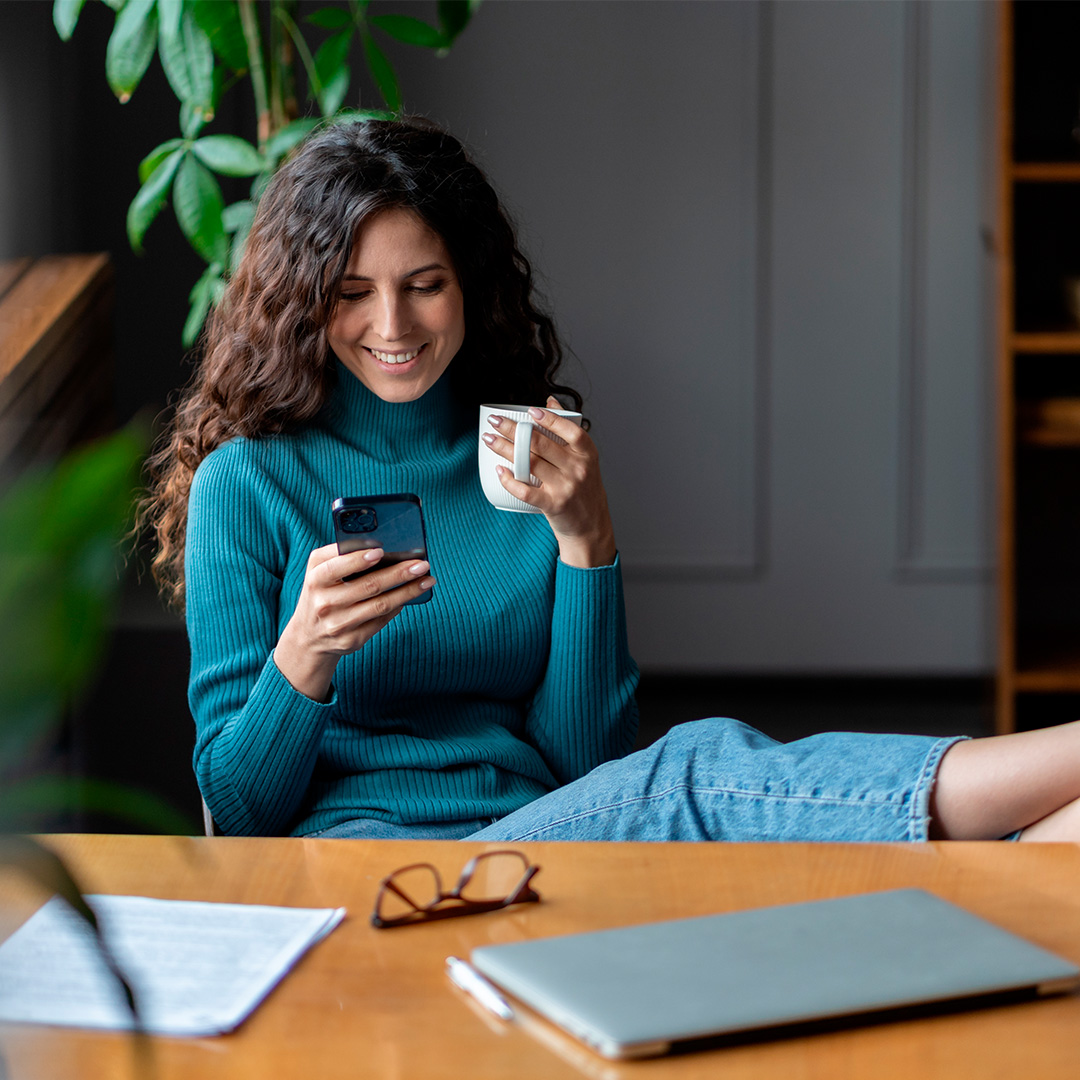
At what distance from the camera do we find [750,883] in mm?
707

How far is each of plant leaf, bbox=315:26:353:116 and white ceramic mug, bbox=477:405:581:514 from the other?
2.39 feet

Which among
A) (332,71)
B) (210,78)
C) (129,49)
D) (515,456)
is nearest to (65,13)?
(129,49)

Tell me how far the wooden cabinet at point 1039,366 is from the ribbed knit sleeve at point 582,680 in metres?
1.39

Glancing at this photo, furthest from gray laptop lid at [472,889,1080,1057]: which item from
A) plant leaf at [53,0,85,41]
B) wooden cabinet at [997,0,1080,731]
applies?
wooden cabinet at [997,0,1080,731]

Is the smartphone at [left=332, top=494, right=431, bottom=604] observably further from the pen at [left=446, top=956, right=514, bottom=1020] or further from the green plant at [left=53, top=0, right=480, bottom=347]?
the green plant at [left=53, top=0, right=480, bottom=347]

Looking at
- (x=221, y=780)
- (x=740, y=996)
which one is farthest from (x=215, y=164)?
(x=740, y=996)

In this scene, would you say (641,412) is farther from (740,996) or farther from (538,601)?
(740,996)

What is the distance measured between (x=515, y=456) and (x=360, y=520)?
0.21 meters

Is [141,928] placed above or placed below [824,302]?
below

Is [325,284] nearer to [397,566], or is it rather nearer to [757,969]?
[397,566]

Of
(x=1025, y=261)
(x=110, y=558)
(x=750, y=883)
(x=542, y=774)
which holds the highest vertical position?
(x=1025, y=261)

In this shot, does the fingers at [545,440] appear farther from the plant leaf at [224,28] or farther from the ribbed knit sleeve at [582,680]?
the plant leaf at [224,28]

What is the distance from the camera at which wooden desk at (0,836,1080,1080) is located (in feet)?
1.68

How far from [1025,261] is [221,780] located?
2015 millimetres
